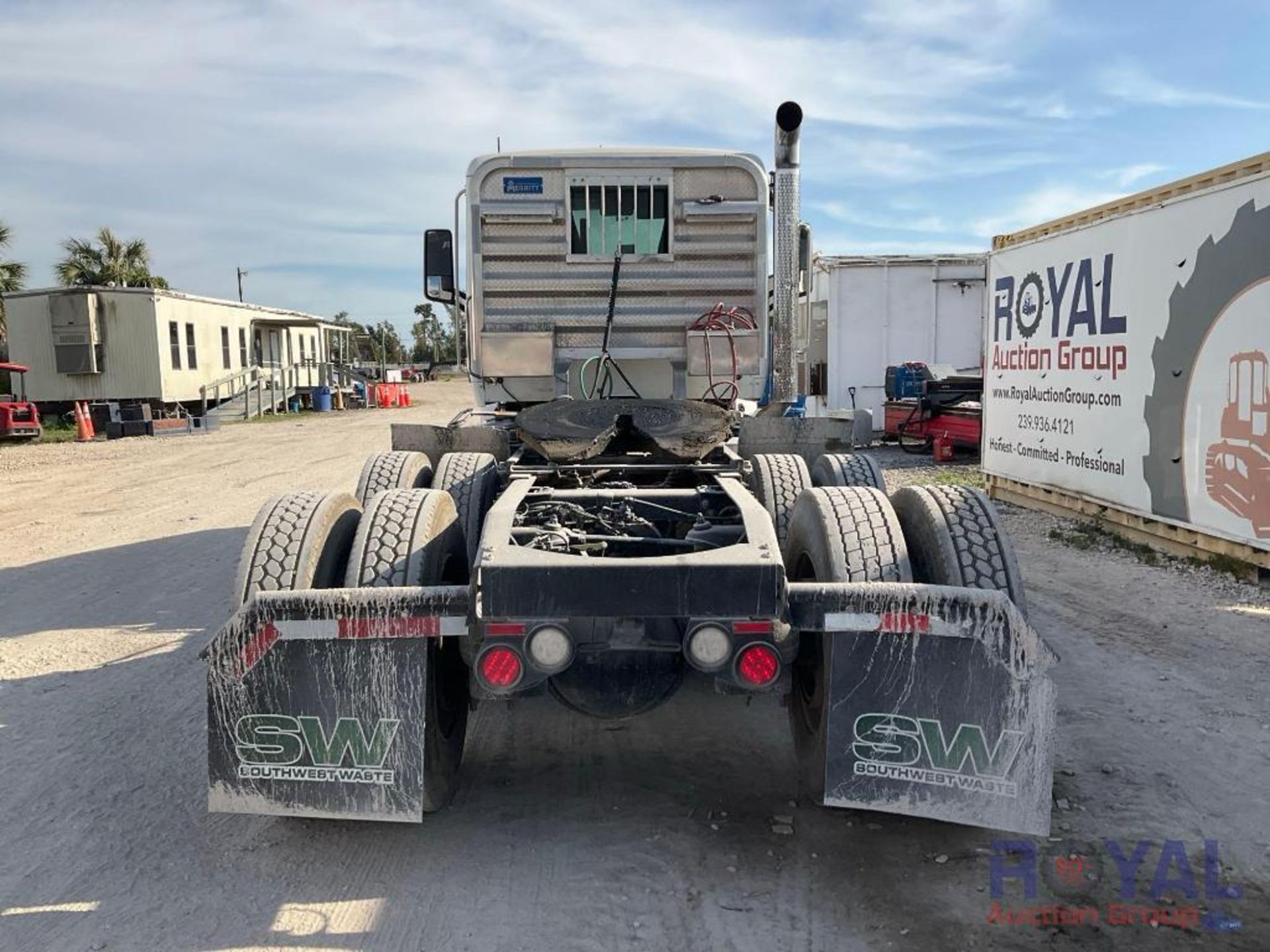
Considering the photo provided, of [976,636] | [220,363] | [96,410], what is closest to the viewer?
[976,636]

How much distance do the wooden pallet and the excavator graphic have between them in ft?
0.98

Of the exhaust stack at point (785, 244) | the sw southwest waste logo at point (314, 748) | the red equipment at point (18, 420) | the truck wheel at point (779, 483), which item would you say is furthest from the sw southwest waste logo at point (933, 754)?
the red equipment at point (18, 420)

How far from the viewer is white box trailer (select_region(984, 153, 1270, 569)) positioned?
7492mm

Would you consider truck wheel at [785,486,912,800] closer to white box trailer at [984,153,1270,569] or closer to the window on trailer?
the window on trailer

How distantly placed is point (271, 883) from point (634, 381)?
4.37m

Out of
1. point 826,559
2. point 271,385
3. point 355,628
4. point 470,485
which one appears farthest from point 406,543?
point 271,385

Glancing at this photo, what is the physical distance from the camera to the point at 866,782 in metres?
3.22

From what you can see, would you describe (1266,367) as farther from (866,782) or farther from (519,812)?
(519,812)

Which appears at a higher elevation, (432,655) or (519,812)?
(432,655)

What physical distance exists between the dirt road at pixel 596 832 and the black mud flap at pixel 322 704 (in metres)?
0.31

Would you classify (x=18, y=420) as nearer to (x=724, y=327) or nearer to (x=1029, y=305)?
(x=724, y=327)

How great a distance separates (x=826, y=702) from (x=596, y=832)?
3.45 feet

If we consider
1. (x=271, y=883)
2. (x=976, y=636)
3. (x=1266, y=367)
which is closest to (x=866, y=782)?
(x=976, y=636)

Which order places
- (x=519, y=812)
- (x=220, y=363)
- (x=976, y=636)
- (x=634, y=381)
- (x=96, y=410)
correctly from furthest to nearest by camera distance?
(x=220, y=363) < (x=96, y=410) < (x=634, y=381) < (x=519, y=812) < (x=976, y=636)
